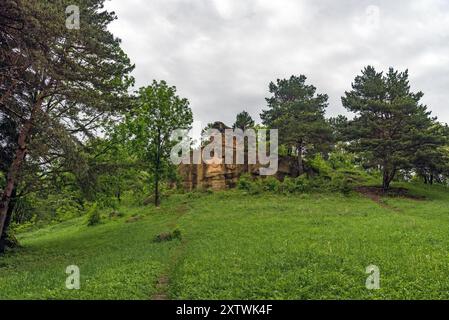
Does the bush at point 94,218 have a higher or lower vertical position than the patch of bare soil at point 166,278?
lower

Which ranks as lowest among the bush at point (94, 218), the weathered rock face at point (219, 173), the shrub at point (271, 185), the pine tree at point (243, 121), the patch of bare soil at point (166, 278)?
the bush at point (94, 218)

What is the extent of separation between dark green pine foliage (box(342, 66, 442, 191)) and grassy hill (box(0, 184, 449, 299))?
1091cm

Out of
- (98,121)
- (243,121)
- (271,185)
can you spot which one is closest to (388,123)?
(271,185)

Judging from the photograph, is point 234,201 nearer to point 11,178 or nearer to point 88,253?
point 88,253

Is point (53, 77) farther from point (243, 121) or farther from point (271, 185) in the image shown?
point (243, 121)

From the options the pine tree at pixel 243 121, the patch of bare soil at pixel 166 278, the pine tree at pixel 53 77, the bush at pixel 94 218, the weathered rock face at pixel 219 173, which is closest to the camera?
the patch of bare soil at pixel 166 278

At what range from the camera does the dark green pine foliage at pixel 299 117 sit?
4416cm

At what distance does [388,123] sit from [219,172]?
21083 mm

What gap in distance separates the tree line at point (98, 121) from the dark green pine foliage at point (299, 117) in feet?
0.50

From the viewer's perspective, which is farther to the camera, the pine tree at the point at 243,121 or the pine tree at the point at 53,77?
the pine tree at the point at 243,121

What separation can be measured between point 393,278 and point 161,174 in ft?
95.0

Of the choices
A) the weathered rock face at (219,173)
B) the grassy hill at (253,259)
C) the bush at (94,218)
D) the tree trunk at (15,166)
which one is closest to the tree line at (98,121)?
the tree trunk at (15,166)

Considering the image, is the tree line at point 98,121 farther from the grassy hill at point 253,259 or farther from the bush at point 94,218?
the bush at point 94,218

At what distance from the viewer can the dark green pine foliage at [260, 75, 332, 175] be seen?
4416 centimetres
